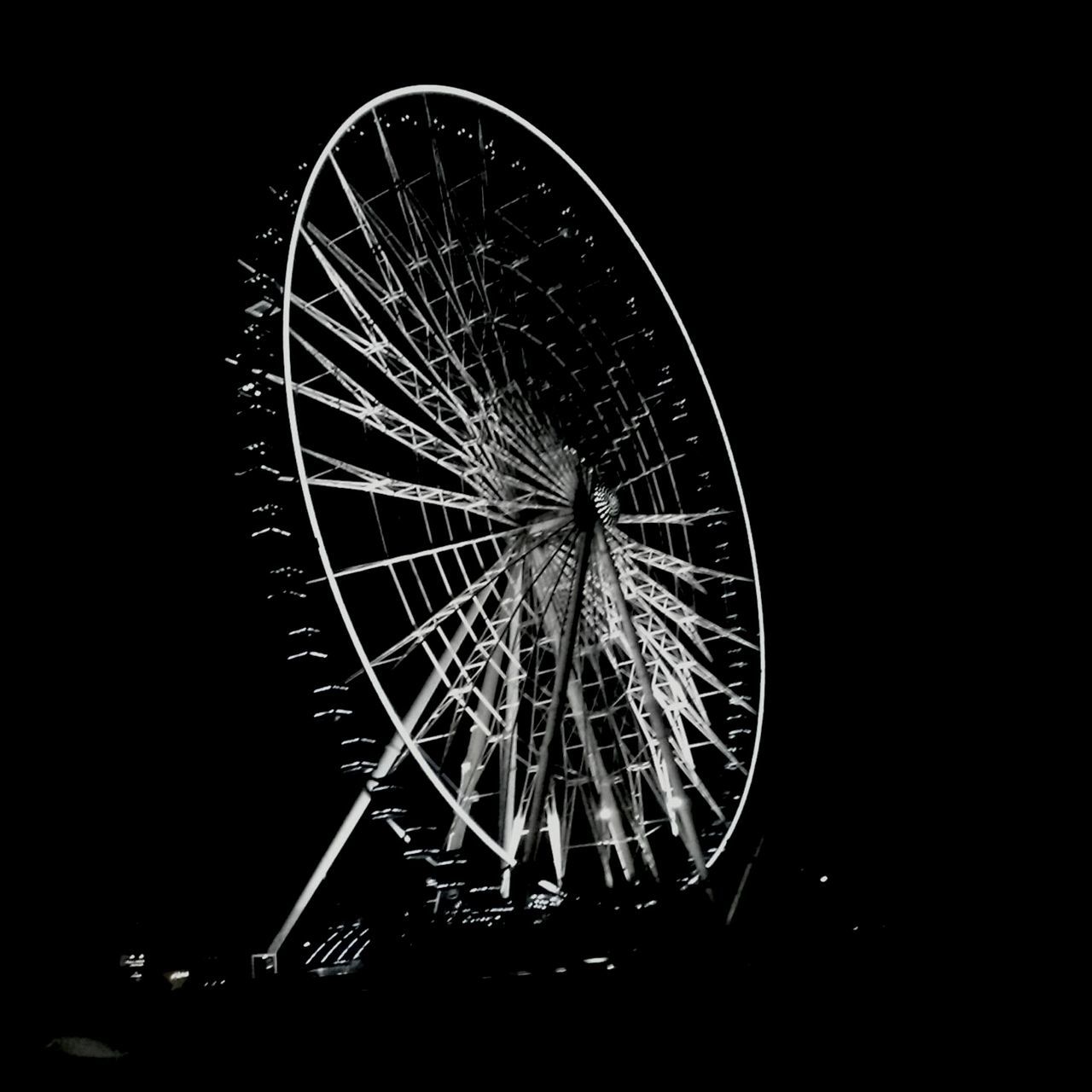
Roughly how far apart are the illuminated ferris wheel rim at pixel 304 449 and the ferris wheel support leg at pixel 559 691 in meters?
0.20

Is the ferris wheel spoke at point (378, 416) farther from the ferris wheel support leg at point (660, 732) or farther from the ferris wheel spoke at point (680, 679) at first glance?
the ferris wheel spoke at point (680, 679)

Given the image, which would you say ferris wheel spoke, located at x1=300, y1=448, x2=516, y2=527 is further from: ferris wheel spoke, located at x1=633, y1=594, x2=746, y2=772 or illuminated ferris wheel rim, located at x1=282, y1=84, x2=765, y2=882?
ferris wheel spoke, located at x1=633, y1=594, x2=746, y2=772

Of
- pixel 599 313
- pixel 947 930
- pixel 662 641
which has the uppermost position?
pixel 599 313

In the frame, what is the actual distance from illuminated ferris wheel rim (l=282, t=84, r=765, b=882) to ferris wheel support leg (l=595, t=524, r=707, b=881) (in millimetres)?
220

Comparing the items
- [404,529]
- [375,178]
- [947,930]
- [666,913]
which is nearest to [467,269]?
[375,178]

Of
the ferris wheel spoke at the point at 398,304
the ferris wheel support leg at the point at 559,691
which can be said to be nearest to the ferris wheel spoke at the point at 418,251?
the ferris wheel spoke at the point at 398,304

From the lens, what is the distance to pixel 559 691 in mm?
3816

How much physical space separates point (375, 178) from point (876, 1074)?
3077 mm

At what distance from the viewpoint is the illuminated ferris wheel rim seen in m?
2.93

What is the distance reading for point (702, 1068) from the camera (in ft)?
7.64

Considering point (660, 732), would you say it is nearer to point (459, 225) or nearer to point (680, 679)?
point (680, 679)

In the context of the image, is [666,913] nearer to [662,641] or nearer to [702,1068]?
[702,1068]

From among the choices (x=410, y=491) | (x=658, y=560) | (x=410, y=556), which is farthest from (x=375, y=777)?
(x=658, y=560)

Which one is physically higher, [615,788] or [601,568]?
[601,568]
